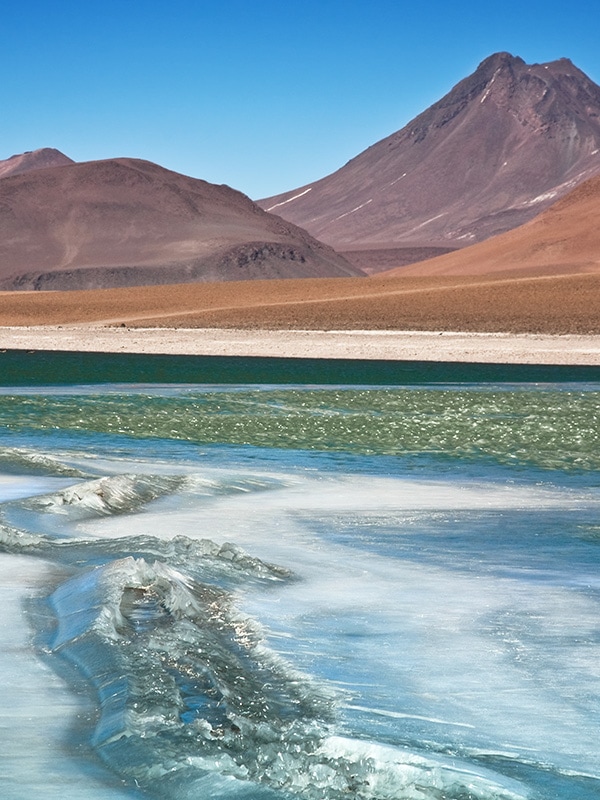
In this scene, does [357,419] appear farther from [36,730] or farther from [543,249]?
[543,249]

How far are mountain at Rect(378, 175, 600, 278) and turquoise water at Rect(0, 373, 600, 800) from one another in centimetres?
10707

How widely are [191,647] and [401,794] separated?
198cm

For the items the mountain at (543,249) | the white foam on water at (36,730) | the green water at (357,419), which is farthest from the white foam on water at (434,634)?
the mountain at (543,249)

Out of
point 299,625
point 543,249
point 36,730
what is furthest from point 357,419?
point 543,249

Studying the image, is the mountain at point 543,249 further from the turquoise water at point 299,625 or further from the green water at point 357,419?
the turquoise water at point 299,625

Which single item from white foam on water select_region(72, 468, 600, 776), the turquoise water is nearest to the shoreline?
the turquoise water

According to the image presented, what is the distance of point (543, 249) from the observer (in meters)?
133

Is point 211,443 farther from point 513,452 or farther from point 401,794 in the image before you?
point 401,794

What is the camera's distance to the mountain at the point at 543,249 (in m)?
128

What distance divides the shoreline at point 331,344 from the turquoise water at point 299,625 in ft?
67.5

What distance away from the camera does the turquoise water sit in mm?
5145

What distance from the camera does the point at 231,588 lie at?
27.2ft

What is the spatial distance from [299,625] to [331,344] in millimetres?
32009

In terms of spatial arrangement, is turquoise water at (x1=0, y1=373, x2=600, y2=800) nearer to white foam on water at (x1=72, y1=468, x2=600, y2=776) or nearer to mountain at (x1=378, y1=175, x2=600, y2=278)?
white foam on water at (x1=72, y1=468, x2=600, y2=776)
